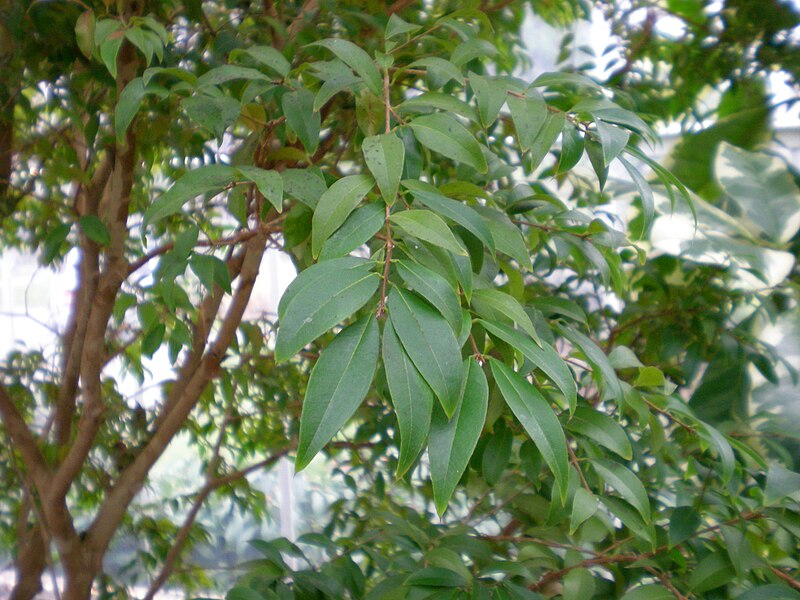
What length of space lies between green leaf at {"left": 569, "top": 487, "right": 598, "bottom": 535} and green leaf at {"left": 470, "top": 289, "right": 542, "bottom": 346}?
0.12 m

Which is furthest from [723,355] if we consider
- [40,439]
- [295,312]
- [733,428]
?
[40,439]

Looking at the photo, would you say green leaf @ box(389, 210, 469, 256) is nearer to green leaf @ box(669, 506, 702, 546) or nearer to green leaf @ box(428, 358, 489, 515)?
green leaf @ box(428, 358, 489, 515)

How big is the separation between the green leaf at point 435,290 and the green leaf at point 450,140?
0.11 m

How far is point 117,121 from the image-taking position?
51 centimetres

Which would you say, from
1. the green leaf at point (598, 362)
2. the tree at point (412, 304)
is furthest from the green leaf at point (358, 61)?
the green leaf at point (598, 362)

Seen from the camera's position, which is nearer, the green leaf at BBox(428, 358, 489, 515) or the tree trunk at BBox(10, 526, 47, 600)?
the green leaf at BBox(428, 358, 489, 515)

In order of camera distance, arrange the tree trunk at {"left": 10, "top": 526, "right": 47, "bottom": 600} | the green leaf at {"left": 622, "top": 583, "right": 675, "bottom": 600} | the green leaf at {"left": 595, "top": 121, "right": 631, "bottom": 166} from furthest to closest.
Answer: the tree trunk at {"left": 10, "top": 526, "right": 47, "bottom": 600}
the green leaf at {"left": 622, "top": 583, "right": 675, "bottom": 600}
the green leaf at {"left": 595, "top": 121, "right": 631, "bottom": 166}

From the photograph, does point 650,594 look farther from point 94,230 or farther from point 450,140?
point 94,230

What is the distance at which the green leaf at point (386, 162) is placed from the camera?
1.32 feet

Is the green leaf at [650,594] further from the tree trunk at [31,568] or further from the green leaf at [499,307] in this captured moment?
the tree trunk at [31,568]

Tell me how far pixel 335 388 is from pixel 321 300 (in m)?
0.04

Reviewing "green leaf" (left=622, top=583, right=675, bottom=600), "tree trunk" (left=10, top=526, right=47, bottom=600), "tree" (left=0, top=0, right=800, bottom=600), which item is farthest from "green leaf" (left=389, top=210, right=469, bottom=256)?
"tree trunk" (left=10, top=526, right=47, bottom=600)

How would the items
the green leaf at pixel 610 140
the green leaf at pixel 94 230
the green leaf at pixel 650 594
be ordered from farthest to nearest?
the green leaf at pixel 94 230
the green leaf at pixel 650 594
the green leaf at pixel 610 140

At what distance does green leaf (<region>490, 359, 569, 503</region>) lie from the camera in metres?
0.36
